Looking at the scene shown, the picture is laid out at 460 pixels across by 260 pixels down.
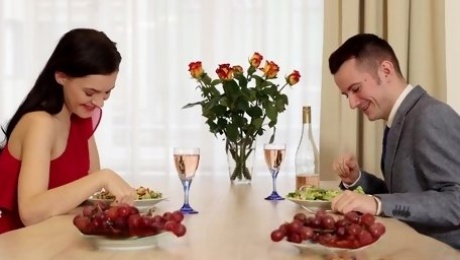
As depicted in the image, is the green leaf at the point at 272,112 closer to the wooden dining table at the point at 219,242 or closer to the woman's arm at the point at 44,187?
the wooden dining table at the point at 219,242

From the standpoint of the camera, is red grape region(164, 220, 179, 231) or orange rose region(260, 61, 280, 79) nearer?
red grape region(164, 220, 179, 231)

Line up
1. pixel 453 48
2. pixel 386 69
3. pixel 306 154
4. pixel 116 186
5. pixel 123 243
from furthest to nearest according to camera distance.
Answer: pixel 453 48 < pixel 306 154 < pixel 386 69 < pixel 116 186 < pixel 123 243

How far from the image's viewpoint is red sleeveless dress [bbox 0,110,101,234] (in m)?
2.08

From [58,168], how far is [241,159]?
0.66 metres

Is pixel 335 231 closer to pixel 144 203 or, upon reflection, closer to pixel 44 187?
pixel 144 203

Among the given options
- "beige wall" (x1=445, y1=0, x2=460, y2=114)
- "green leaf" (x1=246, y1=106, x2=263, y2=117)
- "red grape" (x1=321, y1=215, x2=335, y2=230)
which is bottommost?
"red grape" (x1=321, y1=215, x2=335, y2=230)

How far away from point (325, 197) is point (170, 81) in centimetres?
176

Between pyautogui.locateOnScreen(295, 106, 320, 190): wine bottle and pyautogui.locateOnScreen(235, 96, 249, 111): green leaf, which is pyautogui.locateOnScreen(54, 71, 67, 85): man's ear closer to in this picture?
pyautogui.locateOnScreen(235, 96, 249, 111): green leaf

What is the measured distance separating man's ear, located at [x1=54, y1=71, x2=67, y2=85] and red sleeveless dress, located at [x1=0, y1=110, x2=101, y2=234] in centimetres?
19

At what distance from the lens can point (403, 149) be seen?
7.04ft

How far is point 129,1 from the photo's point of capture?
3.53 metres

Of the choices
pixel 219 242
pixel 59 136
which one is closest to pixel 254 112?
pixel 59 136

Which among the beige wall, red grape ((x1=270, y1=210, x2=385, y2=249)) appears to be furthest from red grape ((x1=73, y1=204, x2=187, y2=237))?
the beige wall

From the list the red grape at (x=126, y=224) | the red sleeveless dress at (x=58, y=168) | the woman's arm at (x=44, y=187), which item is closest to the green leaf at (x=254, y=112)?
the red sleeveless dress at (x=58, y=168)
